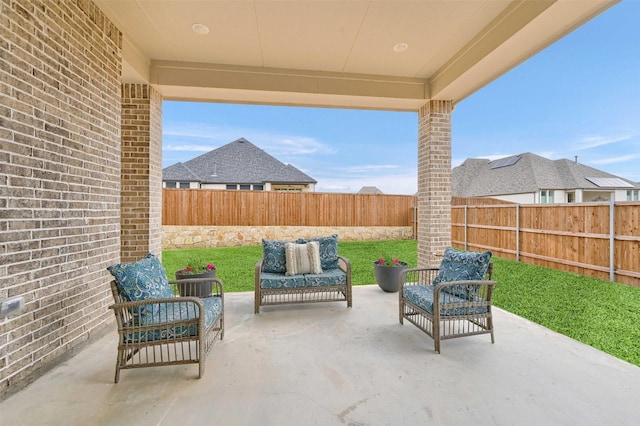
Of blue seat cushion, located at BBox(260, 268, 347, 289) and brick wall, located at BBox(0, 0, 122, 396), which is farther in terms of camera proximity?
blue seat cushion, located at BBox(260, 268, 347, 289)

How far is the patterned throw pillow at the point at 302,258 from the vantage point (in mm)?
3965

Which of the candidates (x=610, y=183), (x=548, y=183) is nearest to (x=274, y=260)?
(x=548, y=183)

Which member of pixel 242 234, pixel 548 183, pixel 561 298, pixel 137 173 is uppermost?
pixel 548 183

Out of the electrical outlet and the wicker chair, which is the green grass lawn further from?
the electrical outlet

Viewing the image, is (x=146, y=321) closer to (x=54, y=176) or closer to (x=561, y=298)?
(x=54, y=176)

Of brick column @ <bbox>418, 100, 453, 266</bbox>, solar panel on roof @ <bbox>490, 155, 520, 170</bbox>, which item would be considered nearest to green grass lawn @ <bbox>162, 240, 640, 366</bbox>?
brick column @ <bbox>418, 100, 453, 266</bbox>

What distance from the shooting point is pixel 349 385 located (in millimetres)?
2195

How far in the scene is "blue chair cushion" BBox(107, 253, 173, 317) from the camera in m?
2.34

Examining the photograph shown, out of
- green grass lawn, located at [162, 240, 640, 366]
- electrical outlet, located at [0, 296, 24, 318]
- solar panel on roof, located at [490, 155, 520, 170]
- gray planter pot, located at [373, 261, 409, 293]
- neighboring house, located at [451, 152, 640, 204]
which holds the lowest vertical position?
green grass lawn, located at [162, 240, 640, 366]

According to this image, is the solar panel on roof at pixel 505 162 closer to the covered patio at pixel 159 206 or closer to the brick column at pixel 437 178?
the brick column at pixel 437 178

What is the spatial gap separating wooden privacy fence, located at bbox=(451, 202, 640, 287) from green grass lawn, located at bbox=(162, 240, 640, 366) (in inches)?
13.6

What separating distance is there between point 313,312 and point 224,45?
12.5 feet

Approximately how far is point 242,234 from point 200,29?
7.49 meters

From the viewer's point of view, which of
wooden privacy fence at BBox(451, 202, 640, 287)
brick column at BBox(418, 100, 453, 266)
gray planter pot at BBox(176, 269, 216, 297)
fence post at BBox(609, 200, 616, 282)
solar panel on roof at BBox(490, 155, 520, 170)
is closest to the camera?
gray planter pot at BBox(176, 269, 216, 297)
